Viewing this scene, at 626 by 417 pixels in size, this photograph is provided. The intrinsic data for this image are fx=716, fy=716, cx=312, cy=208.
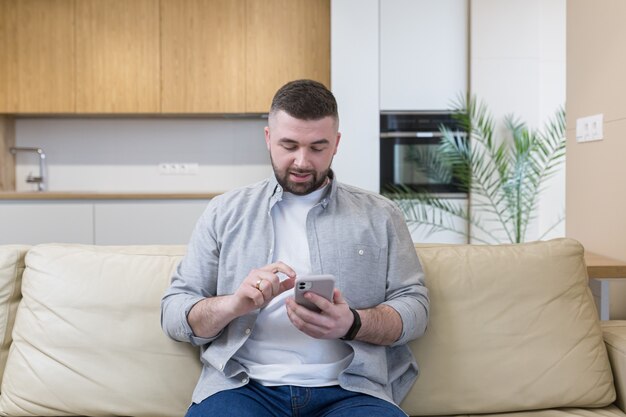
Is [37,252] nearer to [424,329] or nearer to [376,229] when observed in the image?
[376,229]

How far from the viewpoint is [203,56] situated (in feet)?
16.4

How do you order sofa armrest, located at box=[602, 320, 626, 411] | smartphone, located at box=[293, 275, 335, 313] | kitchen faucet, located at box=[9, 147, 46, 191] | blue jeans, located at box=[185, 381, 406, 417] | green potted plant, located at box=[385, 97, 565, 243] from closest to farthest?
smartphone, located at box=[293, 275, 335, 313], blue jeans, located at box=[185, 381, 406, 417], sofa armrest, located at box=[602, 320, 626, 411], green potted plant, located at box=[385, 97, 565, 243], kitchen faucet, located at box=[9, 147, 46, 191]

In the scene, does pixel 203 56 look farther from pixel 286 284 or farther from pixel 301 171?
pixel 286 284

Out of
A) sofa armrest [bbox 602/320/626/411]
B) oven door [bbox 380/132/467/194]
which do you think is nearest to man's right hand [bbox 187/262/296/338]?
sofa armrest [bbox 602/320/626/411]

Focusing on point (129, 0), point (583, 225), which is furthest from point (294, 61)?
point (583, 225)

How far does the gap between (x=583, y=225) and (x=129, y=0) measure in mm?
3456

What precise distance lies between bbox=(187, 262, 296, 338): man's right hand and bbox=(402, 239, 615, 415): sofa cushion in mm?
468

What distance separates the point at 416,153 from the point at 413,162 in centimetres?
6

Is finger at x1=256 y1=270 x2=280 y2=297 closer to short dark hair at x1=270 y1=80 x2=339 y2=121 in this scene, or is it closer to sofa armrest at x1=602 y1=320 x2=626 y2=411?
short dark hair at x1=270 y1=80 x2=339 y2=121

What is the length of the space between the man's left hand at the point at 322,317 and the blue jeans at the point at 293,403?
0.15m

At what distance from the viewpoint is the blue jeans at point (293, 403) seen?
5.19ft

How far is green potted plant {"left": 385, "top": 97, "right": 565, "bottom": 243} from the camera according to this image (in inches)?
179

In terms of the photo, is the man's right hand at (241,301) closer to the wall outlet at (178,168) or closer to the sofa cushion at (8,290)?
the sofa cushion at (8,290)

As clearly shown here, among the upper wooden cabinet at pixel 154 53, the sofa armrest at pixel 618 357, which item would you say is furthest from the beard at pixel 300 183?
the upper wooden cabinet at pixel 154 53
